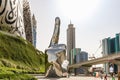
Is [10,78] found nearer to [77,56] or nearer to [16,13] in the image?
[16,13]

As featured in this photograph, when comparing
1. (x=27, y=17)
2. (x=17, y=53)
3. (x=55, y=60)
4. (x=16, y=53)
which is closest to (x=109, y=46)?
(x=27, y=17)

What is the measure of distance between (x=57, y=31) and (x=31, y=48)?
118 ft

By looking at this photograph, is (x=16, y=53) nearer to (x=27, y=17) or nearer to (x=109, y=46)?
(x=27, y=17)

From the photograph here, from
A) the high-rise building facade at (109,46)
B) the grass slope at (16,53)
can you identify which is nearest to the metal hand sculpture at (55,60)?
the grass slope at (16,53)

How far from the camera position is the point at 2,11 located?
72.7 metres

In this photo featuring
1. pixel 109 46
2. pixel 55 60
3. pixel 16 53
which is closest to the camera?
pixel 55 60

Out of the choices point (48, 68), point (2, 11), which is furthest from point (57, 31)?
point (2, 11)

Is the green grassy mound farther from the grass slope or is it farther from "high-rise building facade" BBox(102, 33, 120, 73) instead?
"high-rise building facade" BBox(102, 33, 120, 73)

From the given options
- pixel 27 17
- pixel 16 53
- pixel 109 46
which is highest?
pixel 27 17

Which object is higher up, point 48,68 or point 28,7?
point 28,7

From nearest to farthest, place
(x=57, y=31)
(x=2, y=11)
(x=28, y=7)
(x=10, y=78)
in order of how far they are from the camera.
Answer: (x=10, y=78) < (x=57, y=31) < (x=2, y=11) < (x=28, y=7)

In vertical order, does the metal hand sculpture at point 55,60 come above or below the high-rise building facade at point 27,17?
below

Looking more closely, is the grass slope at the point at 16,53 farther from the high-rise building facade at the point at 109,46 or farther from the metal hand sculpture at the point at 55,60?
the high-rise building facade at the point at 109,46

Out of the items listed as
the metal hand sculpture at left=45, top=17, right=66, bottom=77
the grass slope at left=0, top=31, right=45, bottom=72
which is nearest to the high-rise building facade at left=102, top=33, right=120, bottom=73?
the grass slope at left=0, top=31, right=45, bottom=72
